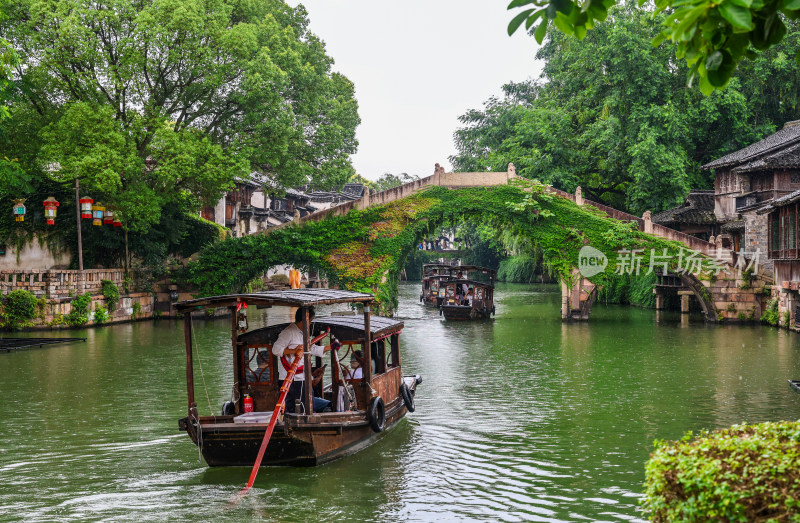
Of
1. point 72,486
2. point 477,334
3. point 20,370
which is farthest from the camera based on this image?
point 477,334

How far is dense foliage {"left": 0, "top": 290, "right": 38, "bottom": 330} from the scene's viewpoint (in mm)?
25469

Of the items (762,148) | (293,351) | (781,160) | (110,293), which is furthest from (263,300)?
(762,148)

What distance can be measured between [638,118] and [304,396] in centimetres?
2466

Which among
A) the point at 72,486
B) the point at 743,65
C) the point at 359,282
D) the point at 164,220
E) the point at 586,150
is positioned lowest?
the point at 72,486

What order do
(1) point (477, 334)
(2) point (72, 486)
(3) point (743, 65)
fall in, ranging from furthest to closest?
(3) point (743, 65) < (1) point (477, 334) < (2) point (72, 486)

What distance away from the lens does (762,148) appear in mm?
28828

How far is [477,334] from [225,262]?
422 inches

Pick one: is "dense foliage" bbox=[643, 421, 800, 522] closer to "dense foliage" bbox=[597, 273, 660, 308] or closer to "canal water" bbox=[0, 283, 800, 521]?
"canal water" bbox=[0, 283, 800, 521]

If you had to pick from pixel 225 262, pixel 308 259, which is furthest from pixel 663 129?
pixel 225 262

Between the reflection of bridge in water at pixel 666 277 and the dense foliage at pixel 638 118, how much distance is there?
134 inches

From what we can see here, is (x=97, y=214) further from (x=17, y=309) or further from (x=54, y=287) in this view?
(x=17, y=309)

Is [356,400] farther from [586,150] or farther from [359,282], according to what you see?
[586,150]

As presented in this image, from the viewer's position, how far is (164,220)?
30.1m

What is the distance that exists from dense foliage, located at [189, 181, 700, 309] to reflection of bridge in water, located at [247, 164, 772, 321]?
0.26 m
